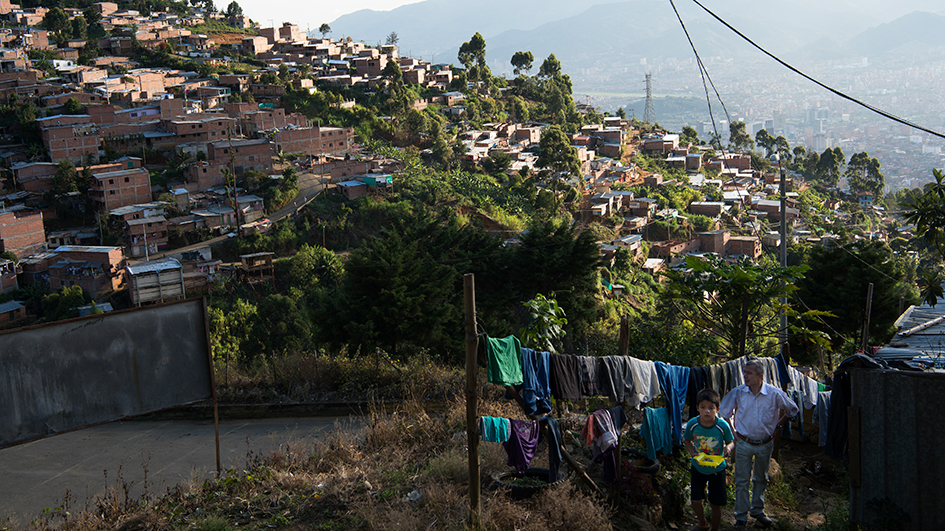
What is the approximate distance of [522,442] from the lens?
11.9 feet

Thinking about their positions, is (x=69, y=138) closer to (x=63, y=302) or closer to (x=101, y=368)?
(x=63, y=302)

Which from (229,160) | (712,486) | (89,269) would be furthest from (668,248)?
(712,486)

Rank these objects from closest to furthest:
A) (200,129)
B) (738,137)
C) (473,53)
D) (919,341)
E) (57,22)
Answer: (919,341), (200,129), (57,22), (473,53), (738,137)

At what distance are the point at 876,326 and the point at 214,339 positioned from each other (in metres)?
16.0

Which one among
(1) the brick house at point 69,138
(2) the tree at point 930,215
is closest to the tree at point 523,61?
(1) the brick house at point 69,138

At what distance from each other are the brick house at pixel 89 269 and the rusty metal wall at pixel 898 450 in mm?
21781

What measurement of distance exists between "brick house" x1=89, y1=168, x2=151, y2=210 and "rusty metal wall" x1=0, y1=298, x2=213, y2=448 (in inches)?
916

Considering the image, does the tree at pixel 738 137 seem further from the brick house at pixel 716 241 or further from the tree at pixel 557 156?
the brick house at pixel 716 241

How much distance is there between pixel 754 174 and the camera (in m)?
41.9

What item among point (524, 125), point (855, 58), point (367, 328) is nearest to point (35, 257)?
point (367, 328)

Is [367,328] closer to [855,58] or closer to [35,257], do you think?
[35,257]

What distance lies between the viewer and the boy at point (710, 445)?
3.38 metres

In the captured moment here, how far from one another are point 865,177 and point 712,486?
5597cm

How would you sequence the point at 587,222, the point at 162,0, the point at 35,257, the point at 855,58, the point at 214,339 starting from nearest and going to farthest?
the point at 214,339 < the point at 35,257 < the point at 587,222 < the point at 162,0 < the point at 855,58
